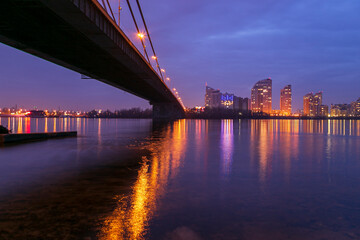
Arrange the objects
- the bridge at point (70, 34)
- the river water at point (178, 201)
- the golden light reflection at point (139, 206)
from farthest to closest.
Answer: the bridge at point (70, 34) < the river water at point (178, 201) < the golden light reflection at point (139, 206)

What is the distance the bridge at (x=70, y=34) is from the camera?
18875mm

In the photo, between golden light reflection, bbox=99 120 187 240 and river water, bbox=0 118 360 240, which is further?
river water, bbox=0 118 360 240

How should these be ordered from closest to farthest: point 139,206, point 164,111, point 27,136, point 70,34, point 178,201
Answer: point 139,206
point 178,201
point 70,34
point 27,136
point 164,111

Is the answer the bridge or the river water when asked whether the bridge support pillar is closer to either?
the bridge

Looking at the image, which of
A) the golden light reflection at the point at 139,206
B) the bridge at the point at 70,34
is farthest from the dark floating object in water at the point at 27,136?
the golden light reflection at the point at 139,206

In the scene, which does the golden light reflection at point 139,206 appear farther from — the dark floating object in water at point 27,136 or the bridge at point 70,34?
the dark floating object in water at point 27,136

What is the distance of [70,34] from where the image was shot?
997 inches

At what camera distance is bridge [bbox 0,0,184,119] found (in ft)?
61.9

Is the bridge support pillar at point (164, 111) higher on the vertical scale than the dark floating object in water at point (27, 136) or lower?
higher

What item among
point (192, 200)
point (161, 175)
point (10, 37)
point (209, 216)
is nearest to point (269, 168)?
point (161, 175)

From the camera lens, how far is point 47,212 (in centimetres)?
620

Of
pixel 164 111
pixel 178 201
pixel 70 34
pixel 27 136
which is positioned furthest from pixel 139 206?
pixel 164 111

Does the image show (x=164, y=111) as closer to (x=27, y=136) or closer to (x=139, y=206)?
(x=27, y=136)

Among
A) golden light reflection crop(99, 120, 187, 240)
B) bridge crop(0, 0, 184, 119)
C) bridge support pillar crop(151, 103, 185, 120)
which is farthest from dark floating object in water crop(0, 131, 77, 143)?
bridge support pillar crop(151, 103, 185, 120)
